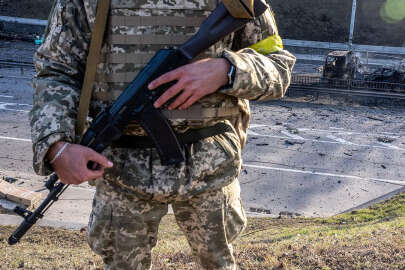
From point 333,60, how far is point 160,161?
16008 mm

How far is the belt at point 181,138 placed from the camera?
210cm

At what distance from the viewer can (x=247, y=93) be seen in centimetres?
200

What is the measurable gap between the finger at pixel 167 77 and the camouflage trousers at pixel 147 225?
0.52 metres

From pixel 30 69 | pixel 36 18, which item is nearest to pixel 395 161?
pixel 30 69

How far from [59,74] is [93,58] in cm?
18

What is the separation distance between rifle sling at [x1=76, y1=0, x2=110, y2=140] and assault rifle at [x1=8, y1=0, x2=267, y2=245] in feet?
0.30

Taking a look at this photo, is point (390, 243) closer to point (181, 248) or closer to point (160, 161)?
point (181, 248)

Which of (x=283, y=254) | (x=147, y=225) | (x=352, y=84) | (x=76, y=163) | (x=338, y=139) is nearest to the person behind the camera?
(x=76, y=163)

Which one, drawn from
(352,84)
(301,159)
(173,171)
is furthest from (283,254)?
(352,84)

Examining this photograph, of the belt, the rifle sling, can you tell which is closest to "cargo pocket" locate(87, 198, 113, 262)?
the belt

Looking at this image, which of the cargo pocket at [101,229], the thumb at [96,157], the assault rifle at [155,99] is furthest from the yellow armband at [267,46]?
the cargo pocket at [101,229]

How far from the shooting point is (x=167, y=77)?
6.28 ft

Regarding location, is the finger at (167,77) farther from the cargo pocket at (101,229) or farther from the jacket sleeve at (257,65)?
the cargo pocket at (101,229)

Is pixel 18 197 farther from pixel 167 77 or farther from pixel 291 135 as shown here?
pixel 291 135
